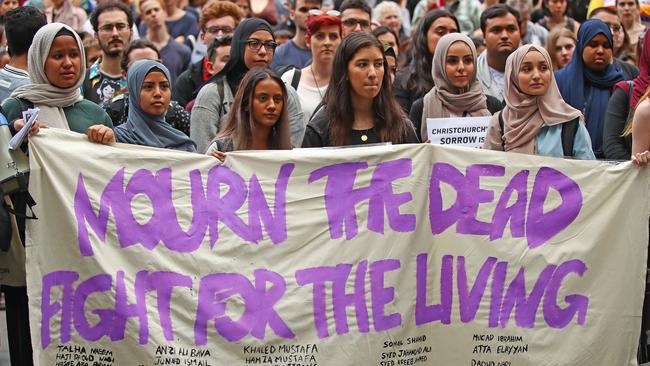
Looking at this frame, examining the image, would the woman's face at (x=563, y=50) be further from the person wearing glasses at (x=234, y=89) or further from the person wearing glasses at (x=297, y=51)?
the person wearing glasses at (x=234, y=89)

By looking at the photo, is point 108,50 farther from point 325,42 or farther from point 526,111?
point 526,111

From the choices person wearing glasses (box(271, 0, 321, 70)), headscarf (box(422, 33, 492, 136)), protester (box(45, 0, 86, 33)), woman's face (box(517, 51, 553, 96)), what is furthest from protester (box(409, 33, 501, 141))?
protester (box(45, 0, 86, 33))

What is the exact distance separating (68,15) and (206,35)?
3388mm

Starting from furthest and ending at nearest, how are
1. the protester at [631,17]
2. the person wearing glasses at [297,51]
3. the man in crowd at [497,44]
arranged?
1. the protester at [631,17]
2. the person wearing glasses at [297,51]
3. the man in crowd at [497,44]

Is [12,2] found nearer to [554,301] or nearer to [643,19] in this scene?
[643,19]

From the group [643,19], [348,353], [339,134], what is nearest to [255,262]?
[348,353]

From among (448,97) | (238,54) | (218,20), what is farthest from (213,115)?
(218,20)

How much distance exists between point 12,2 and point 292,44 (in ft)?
12.2

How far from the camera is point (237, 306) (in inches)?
253

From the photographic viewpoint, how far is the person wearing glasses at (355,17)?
10367 millimetres

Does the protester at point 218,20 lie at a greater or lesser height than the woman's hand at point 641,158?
greater

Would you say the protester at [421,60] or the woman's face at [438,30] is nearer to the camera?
the protester at [421,60]

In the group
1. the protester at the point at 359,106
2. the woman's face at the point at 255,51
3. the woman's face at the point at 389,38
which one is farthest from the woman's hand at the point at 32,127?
the woman's face at the point at 389,38

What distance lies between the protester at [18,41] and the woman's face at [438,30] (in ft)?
9.61
